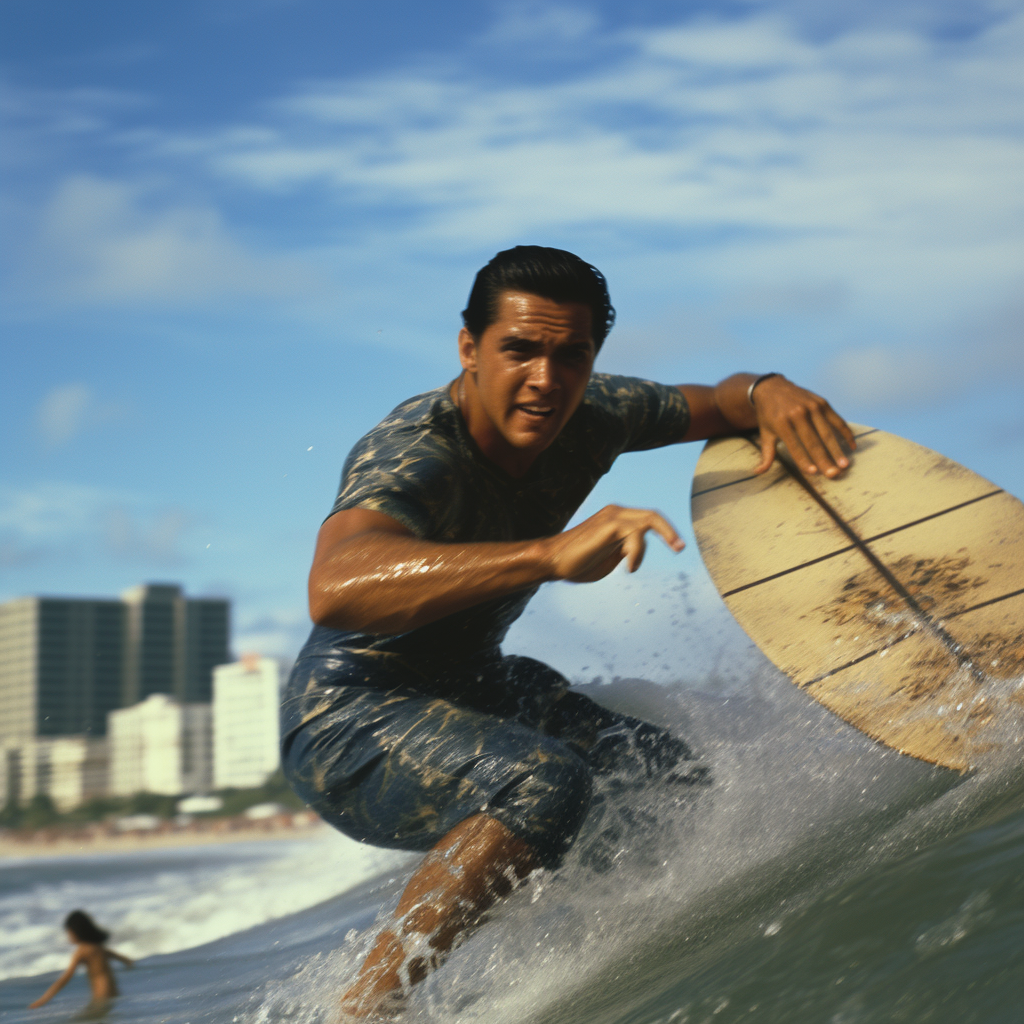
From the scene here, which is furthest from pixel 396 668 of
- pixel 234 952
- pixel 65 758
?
pixel 65 758

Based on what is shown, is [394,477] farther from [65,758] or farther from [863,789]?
[65,758]

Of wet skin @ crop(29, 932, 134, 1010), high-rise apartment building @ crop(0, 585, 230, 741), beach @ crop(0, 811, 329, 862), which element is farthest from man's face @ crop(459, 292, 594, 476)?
high-rise apartment building @ crop(0, 585, 230, 741)

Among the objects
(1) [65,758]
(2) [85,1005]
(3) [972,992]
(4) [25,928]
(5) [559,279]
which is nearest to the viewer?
(3) [972,992]

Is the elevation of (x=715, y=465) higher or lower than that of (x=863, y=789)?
higher

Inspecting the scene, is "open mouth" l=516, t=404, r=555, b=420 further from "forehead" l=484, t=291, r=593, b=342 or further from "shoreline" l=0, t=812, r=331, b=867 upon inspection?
"shoreline" l=0, t=812, r=331, b=867

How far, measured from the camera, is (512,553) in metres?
2.06

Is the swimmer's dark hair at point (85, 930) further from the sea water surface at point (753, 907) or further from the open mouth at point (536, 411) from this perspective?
the open mouth at point (536, 411)

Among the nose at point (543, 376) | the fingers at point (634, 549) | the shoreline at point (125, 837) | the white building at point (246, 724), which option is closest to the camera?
the fingers at point (634, 549)

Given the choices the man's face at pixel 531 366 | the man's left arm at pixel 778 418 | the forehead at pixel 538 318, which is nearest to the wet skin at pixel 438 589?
the man's face at pixel 531 366

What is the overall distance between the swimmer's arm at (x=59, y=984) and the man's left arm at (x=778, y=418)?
364 centimetres

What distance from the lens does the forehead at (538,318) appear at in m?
2.53

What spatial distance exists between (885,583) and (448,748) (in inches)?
59.7

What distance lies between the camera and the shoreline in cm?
7550

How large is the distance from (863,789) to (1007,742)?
1.75 ft
